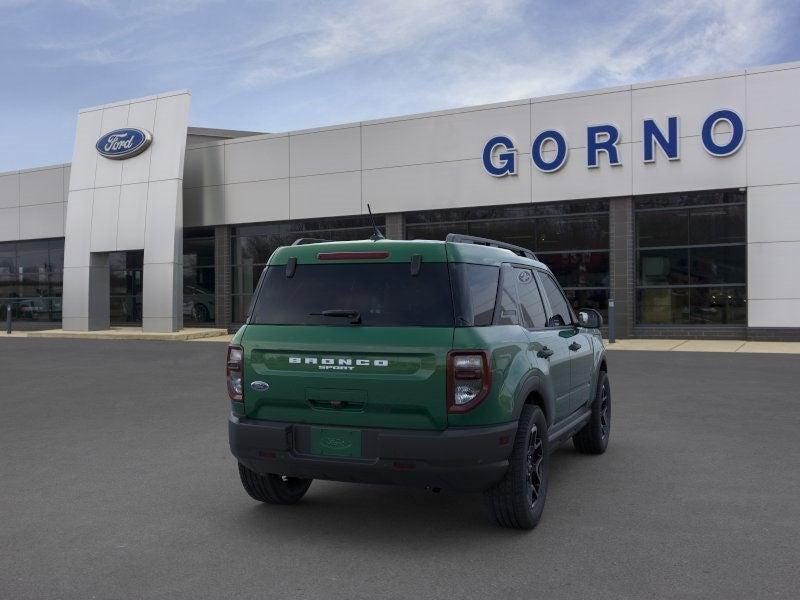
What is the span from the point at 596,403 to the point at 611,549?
8.51 feet

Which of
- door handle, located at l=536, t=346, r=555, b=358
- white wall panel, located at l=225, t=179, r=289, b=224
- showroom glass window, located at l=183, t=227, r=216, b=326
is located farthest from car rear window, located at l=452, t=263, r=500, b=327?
showroom glass window, located at l=183, t=227, r=216, b=326

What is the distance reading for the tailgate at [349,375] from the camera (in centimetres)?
434

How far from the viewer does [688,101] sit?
20.6 m

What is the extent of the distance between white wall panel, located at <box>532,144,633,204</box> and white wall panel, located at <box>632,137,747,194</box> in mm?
310

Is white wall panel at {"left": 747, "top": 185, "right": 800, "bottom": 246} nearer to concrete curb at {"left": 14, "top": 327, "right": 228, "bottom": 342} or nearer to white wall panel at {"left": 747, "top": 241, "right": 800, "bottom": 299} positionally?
white wall panel at {"left": 747, "top": 241, "right": 800, "bottom": 299}

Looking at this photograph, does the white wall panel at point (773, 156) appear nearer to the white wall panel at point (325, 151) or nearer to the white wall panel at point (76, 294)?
the white wall panel at point (325, 151)

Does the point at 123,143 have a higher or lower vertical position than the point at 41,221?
higher

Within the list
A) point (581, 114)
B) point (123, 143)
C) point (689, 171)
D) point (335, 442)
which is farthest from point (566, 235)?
point (335, 442)

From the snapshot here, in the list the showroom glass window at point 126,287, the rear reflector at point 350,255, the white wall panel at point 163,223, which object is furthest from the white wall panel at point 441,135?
the rear reflector at point 350,255

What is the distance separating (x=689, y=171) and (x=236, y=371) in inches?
735

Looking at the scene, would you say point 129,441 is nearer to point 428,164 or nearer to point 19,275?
point 428,164

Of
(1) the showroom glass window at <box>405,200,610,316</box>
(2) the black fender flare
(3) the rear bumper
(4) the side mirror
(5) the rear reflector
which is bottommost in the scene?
(3) the rear bumper

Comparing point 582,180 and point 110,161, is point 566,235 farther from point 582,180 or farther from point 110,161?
point 110,161

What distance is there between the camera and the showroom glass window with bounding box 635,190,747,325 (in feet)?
67.9
